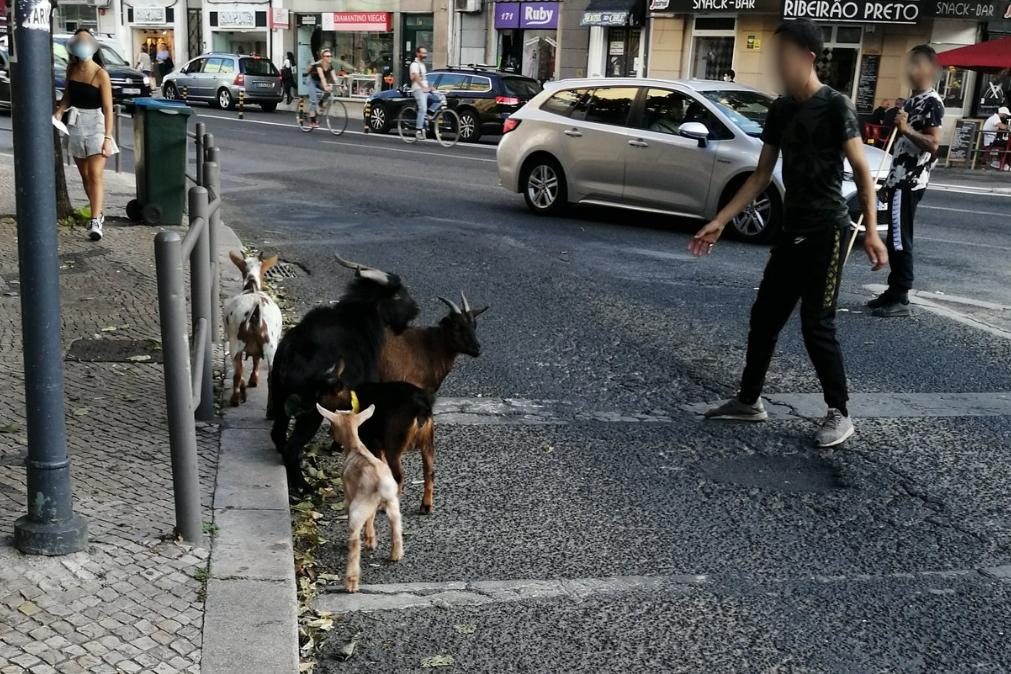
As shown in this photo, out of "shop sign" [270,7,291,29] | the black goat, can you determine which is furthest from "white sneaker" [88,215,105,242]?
"shop sign" [270,7,291,29]

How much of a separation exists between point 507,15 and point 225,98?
9772mm

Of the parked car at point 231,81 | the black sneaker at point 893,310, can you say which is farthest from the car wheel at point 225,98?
the black sneaker at point 893,310

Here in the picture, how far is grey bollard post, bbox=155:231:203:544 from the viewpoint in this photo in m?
3.89

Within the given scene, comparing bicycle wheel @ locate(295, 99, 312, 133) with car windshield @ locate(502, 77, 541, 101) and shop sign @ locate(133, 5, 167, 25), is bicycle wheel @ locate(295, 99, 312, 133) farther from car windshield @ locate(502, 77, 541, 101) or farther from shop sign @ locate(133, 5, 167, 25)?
shop sign @ locate(133, 5, 167, 25)

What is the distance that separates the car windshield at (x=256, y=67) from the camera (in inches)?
1430

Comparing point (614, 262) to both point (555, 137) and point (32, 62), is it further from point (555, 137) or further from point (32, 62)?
point (32, 62)

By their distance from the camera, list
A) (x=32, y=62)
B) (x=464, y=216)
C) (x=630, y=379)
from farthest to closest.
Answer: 1. (x=464, y=216)
2. (x=630, y=379)
3. (x=32, y=62)

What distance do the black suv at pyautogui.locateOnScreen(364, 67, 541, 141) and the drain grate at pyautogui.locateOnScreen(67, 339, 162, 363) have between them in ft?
65.4

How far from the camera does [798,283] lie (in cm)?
568

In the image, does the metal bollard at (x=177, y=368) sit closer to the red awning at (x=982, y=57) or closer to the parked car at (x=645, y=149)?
the parked car at (x=645, y=149)

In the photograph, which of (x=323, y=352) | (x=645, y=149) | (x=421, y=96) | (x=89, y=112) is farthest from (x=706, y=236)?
(x=421, y=96)

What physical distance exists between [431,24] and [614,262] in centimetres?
3206

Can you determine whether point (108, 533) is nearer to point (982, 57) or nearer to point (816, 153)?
point (816, 153)

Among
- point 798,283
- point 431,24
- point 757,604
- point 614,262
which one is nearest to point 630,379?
point 798,283
